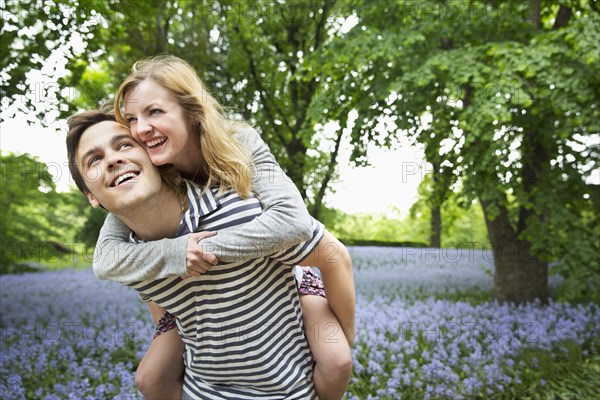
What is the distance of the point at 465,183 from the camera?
20.5 feet

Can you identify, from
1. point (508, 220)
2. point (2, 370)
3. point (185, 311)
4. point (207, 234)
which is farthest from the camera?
point (508, 220)

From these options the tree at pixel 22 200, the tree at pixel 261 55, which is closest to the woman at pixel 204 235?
the tree at pixel 22 200

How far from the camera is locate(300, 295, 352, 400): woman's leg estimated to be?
1726mm

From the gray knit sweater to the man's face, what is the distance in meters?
0.13

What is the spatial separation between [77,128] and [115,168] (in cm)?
22

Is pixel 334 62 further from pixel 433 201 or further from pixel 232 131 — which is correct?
pixel 232 131

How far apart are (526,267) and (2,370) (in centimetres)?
655

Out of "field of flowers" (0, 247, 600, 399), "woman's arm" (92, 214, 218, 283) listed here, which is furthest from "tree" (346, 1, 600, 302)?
"woman's arm" (92, 214, 218, 283)

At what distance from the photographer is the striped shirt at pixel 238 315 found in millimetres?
1562

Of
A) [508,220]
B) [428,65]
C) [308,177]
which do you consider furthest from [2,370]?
[508,220]

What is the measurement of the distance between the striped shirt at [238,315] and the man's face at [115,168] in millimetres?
135

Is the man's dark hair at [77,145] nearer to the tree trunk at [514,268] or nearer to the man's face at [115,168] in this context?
the man's face at [115,168]

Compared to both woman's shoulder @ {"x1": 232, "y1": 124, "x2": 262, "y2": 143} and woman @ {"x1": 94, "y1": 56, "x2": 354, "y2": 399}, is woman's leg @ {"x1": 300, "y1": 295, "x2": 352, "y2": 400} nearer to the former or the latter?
woman @ {"x1": 94, "y1": 56, "x2": 354, "y2": 399}

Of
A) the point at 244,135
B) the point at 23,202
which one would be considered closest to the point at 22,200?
the point at 23,202
